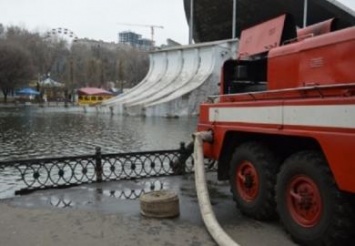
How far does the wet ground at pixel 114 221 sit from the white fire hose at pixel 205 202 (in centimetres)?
14

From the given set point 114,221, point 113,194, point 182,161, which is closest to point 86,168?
point 113,194

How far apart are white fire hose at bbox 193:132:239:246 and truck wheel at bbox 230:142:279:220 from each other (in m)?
0.53

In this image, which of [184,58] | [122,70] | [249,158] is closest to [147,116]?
[184,58]

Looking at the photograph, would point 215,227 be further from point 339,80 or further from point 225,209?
point 339,80

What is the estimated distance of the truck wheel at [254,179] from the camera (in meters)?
6.88

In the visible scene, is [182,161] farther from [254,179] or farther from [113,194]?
[254,179]

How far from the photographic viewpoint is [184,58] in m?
61.3

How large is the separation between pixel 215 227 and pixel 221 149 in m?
1.91

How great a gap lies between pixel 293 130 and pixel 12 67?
78.1 meters

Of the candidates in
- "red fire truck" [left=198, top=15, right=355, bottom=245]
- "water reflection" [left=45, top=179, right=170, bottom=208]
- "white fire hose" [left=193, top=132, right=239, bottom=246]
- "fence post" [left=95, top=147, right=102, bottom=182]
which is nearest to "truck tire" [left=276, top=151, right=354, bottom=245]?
"red fire truck" [left=198, top=15, right=355, bottom=245]

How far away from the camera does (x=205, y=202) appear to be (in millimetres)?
7289

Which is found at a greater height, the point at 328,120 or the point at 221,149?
the point at 328,120

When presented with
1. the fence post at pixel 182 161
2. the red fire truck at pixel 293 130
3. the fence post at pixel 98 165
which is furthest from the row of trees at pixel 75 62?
the red fire truck at pixel 293 130

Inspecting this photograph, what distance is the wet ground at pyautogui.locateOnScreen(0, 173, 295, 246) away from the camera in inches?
247
